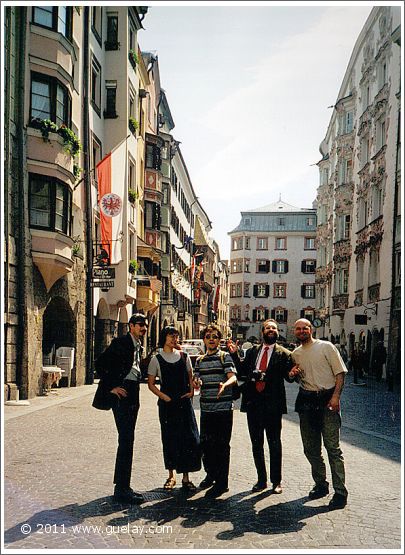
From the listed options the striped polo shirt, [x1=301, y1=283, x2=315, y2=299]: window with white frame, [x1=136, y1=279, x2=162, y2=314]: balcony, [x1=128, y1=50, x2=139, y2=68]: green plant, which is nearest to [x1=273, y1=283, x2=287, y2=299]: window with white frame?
[x1=301, y1=283, x2=315, y2=299]: window with white frame

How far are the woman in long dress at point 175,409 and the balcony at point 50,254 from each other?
11.6 meters

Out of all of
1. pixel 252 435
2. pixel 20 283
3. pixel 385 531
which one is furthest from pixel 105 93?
pixel 385 531

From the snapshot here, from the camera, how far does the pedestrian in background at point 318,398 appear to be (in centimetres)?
762

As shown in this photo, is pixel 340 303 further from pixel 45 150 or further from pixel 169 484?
pixel 169 484

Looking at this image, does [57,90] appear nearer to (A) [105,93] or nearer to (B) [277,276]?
(A) [105,93]

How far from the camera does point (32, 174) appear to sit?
19.2m

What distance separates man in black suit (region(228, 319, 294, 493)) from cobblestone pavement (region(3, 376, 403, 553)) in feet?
1.26

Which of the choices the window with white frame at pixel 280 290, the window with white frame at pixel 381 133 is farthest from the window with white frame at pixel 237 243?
the window with white frame at pixel 381 133

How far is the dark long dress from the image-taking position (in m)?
7.98

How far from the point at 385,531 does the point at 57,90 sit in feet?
54.9

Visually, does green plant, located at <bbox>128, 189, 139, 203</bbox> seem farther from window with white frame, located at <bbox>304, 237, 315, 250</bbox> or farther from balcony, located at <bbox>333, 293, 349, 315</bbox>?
window with white frame, located at <bbox>304, 237, 315, 250</bbox>

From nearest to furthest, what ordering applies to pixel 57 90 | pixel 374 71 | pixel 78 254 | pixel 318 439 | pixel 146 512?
pixel 146 512 → pixel 318 439 → pixel 57 90 → pixel 78 254 → pixel 374 71

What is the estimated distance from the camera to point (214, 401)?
7.97 metres

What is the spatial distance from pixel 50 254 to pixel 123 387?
1215cm
